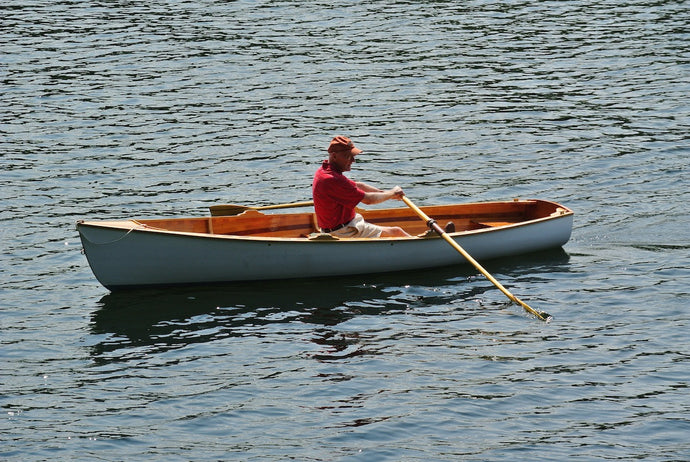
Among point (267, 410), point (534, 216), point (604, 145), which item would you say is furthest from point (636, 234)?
point (267, 410)

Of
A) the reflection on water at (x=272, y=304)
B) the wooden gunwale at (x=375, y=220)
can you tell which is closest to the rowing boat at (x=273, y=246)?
the wooden gunwale at (x=375, y=220)

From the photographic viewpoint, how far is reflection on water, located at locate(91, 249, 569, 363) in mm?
14797

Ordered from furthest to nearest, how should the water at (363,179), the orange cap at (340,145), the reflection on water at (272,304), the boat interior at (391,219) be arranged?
the boat interior at (391,219) < the orange cap at (340,145) < the reflection on water at (272,304) < the water at (363,179)

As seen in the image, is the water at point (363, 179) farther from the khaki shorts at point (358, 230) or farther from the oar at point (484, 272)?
the khaki shorts at point (358, 230)

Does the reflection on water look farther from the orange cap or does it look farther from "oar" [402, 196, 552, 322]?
the orange cap

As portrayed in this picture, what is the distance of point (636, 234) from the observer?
18484 mm

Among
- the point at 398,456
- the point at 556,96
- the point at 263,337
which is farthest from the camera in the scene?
the point at 556,96

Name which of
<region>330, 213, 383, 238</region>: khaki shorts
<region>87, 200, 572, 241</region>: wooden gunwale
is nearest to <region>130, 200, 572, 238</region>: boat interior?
<region>87, 200, 572, 241</region>: wooden gunwale

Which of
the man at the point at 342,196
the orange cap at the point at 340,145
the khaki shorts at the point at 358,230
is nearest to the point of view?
the orange cap at the point at 340,145

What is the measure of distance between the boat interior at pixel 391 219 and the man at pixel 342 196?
1.47 feet

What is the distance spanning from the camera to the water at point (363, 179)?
12.4 m

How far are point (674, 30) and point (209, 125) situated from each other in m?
12.9

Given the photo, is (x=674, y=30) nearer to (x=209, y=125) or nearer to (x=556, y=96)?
(x=556, y=96)

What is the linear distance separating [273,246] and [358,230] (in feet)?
4.56
